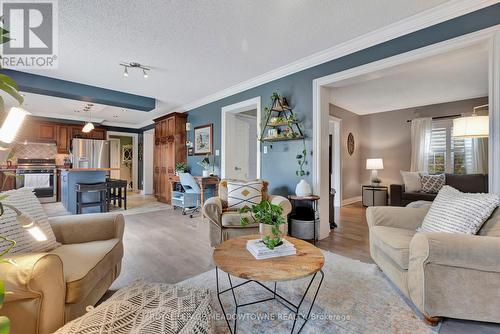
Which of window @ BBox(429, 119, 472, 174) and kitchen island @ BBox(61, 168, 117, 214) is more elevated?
window @ BBox(429, 119, 472, 174)

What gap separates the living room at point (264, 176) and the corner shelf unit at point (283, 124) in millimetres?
25

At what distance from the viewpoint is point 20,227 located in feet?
4.24

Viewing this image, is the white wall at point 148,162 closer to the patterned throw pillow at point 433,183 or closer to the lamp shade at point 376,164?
the lamp shade at point 376,164

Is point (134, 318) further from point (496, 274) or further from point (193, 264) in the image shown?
point (496, 274)

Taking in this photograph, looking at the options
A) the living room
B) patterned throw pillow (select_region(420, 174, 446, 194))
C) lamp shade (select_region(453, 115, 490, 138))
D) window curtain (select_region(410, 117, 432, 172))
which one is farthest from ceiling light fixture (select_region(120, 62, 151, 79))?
window curtain (select_region(410, 117, 432, 172))

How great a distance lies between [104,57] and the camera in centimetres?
304

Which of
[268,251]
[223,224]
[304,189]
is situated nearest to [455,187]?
[304,189]

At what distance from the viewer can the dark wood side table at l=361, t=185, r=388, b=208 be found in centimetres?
525

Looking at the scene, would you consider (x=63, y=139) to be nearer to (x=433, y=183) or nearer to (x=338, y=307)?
(x=338, y=307)

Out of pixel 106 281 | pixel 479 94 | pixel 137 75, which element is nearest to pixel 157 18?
pixel 137 75

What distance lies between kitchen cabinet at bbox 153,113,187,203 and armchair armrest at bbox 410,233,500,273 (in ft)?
16.5

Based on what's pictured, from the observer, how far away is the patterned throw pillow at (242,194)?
283 cm

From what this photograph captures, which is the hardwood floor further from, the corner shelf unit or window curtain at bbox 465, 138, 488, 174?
window curtain at bbox 465, 138, 488, 174

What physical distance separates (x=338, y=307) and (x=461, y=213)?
3.63 feet
